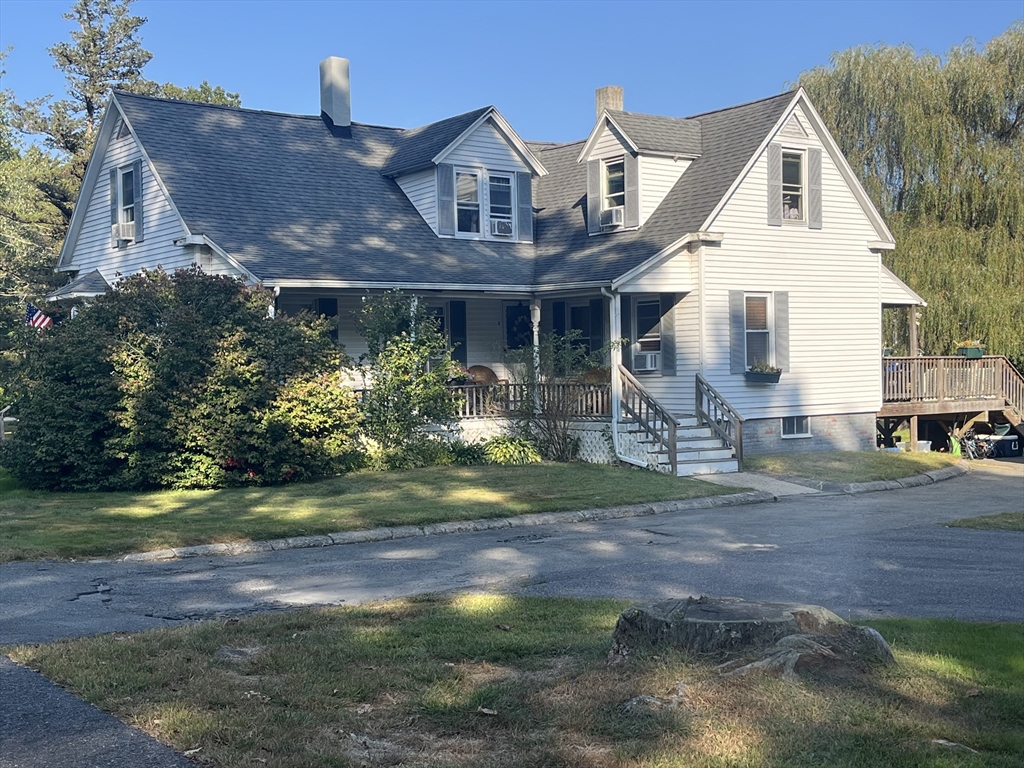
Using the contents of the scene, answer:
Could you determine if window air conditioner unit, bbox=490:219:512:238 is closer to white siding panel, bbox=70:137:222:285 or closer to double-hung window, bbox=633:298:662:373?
double-hung window, bbox=633:298:662:373

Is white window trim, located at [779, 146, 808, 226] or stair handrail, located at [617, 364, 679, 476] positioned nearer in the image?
stair handrail, located at [617, 364, 679, 476]

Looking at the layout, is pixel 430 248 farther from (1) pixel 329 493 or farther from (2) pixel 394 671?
(2) pixel 394 671

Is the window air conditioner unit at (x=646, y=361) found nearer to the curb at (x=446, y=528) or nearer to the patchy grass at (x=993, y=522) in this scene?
the curb at (x=446, y=528)

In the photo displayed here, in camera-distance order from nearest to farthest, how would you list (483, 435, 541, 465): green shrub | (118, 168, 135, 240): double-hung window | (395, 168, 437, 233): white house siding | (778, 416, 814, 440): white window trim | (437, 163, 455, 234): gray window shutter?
(483, 435, 541, 465): green shrub < (778, 416, 814, 440): white window trim < (118, 168, 135, 240): double-hung window < (437, 163, 455, 234): gray window shutter < (395, 168, 437, 233): white house siding

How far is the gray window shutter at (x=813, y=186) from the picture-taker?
24922mm

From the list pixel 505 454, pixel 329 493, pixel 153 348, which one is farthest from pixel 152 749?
pixel 505 454

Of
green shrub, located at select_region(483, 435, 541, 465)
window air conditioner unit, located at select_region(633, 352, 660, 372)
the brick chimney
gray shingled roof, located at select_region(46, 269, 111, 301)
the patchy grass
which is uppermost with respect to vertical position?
the brick chimney

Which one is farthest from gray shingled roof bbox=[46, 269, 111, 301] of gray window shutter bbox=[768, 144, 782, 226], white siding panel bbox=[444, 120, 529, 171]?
gray window shutter bbox=[768, 144, 782, 226]

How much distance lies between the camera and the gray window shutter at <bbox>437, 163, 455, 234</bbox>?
1009 inches

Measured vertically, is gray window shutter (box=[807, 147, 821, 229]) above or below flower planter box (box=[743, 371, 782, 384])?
above

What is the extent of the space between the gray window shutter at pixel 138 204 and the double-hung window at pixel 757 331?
13365 millimetres

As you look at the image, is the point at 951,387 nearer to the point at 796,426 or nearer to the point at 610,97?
the point at 796,426

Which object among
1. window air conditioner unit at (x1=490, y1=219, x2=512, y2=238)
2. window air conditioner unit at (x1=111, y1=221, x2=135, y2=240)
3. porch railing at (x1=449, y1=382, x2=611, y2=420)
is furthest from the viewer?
window air conditioner unit at (x1=490, y1=219, x2=512, y2=238)

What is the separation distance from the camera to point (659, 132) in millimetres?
25500
